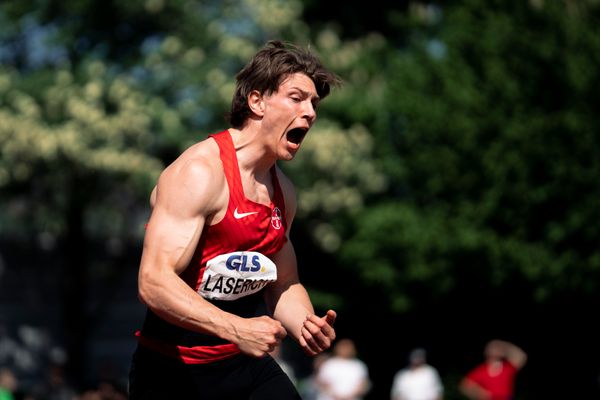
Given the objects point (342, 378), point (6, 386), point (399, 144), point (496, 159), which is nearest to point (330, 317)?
point (342, 378)

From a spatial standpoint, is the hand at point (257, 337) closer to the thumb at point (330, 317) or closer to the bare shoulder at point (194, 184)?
the thumb at point (330, 317)

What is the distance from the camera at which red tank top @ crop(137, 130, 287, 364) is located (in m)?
4.79

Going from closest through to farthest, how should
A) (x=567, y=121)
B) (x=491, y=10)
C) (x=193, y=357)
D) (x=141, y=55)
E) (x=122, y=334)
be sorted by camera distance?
1. (x=193, y=357)
2. (x=567, y=121)
3. (x=491, y=10)
4. (x=141, y=55)
5. (x=122, y=334)

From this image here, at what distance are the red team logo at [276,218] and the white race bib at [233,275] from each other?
0.49 ft

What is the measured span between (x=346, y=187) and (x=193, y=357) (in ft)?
59.5

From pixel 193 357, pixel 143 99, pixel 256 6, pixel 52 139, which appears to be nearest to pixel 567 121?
pixel 256 6

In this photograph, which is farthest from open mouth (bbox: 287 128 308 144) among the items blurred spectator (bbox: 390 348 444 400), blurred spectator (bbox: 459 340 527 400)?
blurred spectator (bbox: 390 348 444 400)

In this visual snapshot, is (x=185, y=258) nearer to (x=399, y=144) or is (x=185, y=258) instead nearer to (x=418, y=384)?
(x=418, y=384)

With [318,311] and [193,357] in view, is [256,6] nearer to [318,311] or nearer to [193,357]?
[318,311]

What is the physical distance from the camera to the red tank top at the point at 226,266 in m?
4.79

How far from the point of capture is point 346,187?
75.3 feet

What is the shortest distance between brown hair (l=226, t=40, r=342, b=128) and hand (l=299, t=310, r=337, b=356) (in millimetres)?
1040

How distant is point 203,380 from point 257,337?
0.69 meters

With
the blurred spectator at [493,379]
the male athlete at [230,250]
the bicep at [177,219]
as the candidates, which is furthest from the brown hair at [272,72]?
the blurred spectator at [493,379]
